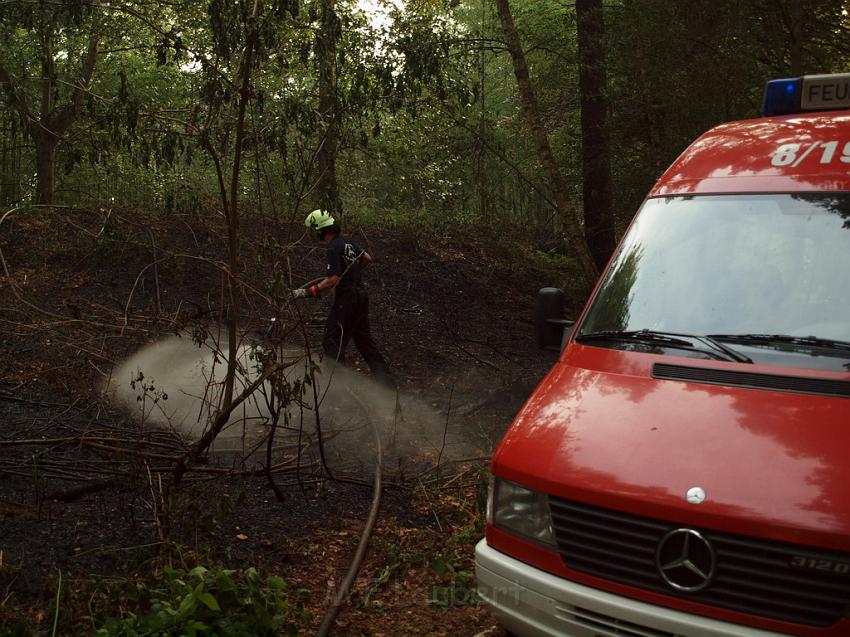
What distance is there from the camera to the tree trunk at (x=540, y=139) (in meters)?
13.8

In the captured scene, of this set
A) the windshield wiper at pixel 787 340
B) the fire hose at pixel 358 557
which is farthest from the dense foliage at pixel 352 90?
the windshield wiper at pixel 787 340

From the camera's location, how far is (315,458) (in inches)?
316

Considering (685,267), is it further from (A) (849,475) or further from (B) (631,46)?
(B) (631,46)

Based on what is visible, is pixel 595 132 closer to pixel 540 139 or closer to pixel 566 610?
pixel 540 139

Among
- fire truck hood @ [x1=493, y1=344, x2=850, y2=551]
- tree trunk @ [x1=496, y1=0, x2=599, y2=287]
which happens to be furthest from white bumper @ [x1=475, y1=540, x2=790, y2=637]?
tree trunk @ [x1=496, y1=0, x2=599, y2=287]

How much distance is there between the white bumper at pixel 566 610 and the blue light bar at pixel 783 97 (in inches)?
144

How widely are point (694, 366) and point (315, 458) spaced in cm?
467

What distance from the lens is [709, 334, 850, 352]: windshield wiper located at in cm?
404

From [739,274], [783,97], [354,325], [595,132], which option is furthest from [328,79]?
[595,132]

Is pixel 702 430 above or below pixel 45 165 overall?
below

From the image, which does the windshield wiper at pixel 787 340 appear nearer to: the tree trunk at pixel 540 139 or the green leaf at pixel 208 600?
the green leaf at pixel 208 600

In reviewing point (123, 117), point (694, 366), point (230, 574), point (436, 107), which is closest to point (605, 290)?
point (694, 366)

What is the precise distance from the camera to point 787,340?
13.6 ft

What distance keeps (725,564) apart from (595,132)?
1334 cm
